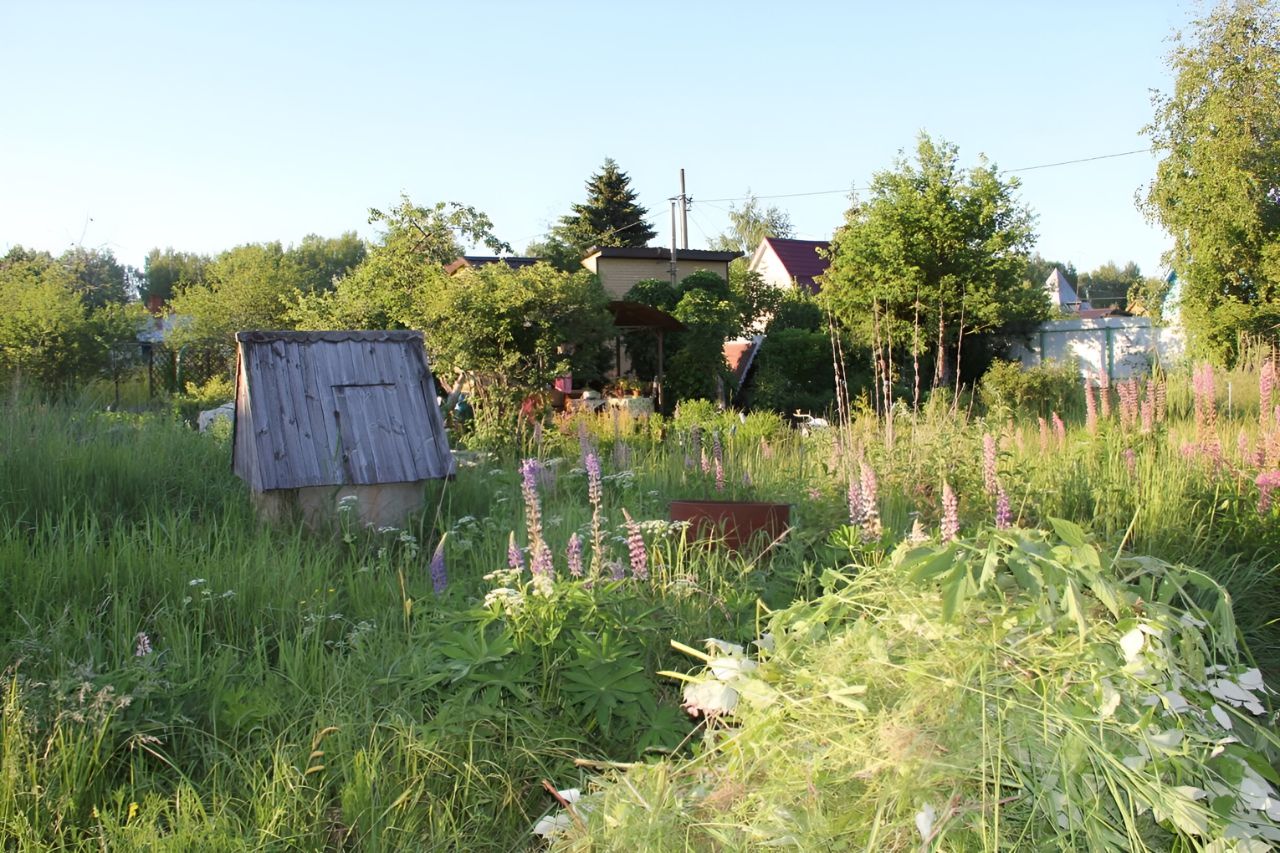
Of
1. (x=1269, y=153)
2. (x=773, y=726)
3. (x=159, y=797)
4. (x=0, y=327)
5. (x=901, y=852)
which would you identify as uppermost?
(x=1269, y=153)

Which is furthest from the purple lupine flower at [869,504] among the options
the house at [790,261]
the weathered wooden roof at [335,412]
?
the house at [790,261]

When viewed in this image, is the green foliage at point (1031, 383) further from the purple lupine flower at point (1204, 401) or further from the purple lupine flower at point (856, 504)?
the purple lupine flower at point (856, 504)

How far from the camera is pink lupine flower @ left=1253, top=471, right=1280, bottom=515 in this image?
15.0ft

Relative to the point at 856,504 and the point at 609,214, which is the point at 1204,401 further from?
the point at 609,214

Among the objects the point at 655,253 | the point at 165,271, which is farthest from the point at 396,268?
the point at 165,271

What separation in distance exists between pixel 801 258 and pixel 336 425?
1251 inches

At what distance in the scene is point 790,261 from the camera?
35.8m

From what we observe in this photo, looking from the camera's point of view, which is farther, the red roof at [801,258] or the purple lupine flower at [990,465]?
the red roof at [801,258]

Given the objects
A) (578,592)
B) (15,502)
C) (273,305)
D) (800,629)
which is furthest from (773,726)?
(273,305)

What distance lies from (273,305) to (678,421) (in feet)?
65.6

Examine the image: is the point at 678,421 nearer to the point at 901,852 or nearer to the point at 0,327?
the point at 901,852

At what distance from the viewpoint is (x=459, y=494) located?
Answer: 6594 mm

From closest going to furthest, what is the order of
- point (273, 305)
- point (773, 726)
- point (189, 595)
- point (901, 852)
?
point (901, 852) → point (773, 726) → point (189, 595) → point (273, 305)

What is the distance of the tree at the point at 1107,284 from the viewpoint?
6813cm
